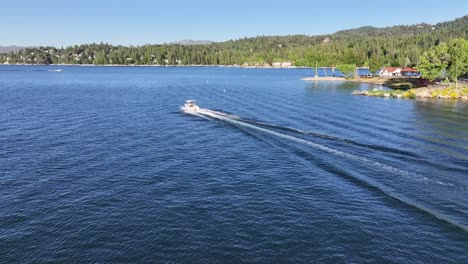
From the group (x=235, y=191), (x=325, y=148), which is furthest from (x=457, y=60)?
(x=235, y=191)

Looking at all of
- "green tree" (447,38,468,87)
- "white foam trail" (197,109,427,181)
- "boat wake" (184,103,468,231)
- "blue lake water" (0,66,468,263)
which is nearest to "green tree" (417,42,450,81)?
"green tree" (447,38,468,87)

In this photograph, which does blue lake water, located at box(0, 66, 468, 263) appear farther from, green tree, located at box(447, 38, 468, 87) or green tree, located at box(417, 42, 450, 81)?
green tree, located at box(417, 42, 450, 81)

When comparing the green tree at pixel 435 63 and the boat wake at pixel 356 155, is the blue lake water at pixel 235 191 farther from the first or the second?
the green tree at pixel 435 63

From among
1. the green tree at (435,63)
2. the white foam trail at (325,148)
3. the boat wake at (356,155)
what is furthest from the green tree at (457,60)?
the white foam trail at (325,148)

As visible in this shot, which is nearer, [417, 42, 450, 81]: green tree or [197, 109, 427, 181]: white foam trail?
[197, 109, 427, 181]: white foam trail

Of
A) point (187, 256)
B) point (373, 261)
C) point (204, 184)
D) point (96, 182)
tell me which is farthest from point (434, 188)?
point (96, 182)

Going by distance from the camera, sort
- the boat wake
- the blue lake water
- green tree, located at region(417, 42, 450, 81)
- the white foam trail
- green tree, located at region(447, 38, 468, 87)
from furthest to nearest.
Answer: green tree, located at region(417, 42, 450, 81)
green tree, located at region(447, 38, 468, 87)
the white foam trail
the boat wake
the blue lake water

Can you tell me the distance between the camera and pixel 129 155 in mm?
70000

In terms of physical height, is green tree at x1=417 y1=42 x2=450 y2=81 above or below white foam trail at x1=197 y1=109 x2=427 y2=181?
above

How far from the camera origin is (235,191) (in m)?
53.6

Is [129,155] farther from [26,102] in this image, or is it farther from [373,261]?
[26,102]

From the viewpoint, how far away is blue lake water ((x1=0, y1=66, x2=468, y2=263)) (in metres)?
38.8

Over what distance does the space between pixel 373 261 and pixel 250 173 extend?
91.6 ft

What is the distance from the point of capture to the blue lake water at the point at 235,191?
127ft
